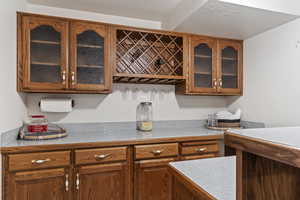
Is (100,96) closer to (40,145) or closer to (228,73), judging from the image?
(40,145)

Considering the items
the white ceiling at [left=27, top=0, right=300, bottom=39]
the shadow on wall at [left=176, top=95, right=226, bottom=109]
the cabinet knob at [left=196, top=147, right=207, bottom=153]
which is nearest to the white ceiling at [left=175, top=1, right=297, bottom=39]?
the white ceiling at [left=27, top=0, right=300, bottom=39]

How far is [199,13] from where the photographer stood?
181 centimetres

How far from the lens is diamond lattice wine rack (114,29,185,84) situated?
213cm

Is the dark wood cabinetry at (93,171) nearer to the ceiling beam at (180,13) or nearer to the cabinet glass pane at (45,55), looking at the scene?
the cabinet glass pane at (45,55)

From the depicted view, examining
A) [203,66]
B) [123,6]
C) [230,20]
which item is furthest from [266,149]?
[123,6]

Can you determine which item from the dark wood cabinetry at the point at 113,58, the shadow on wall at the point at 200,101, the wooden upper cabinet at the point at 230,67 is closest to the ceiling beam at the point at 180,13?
the dark wood cabinetry at the point at 113,58

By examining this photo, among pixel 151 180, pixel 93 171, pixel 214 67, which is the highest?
pixel 214 67

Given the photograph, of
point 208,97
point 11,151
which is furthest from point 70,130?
point 208,97

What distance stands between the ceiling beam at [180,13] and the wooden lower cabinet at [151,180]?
1.55m

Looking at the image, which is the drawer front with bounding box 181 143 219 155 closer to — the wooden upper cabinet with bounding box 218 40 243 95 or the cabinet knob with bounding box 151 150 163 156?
the cabinet knob with bounding box 151 150 163 156

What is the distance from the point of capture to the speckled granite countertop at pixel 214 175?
710 mm

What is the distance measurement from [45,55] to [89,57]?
1.38 ft

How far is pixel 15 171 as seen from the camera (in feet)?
4.69

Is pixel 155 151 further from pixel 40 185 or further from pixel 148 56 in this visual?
pixel 148 56
